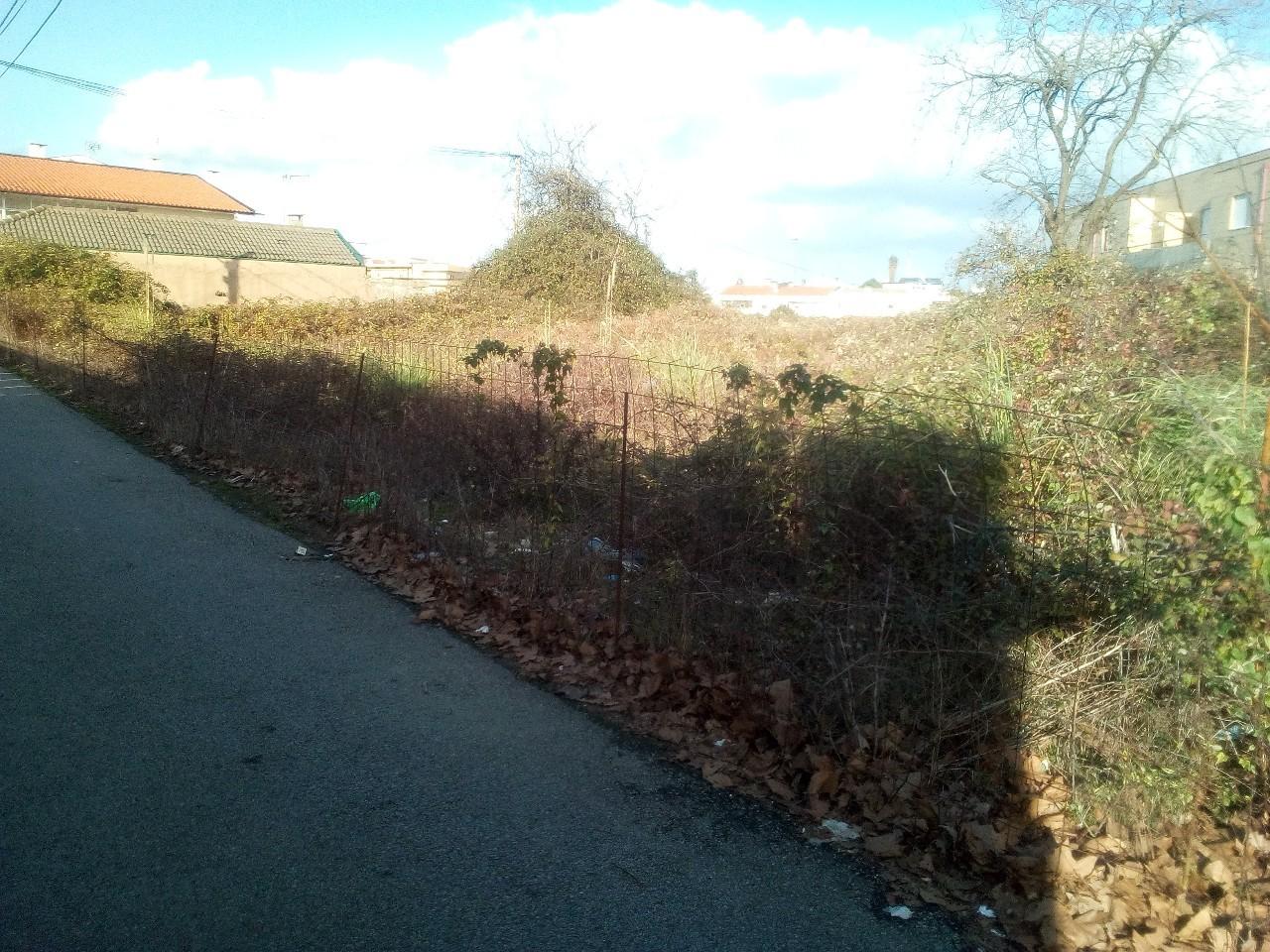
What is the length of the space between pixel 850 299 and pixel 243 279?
21673 mm

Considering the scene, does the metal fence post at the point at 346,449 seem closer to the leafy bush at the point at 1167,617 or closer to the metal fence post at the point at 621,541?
the metal fence post at the point at 621,541

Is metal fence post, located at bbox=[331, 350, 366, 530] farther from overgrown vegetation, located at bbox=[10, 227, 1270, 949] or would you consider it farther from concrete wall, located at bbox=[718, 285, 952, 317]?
concrete wall, located at bbox=[718, 285, 952, 317]

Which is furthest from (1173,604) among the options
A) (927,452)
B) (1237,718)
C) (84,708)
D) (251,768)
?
(84,708)

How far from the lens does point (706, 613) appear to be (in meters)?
6.02

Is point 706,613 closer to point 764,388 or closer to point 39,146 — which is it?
point 764,388

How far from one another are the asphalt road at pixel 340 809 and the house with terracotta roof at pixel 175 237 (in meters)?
17.7

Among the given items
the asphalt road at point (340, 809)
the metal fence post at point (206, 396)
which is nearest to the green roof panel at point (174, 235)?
the metal fence post at point (206, 396)

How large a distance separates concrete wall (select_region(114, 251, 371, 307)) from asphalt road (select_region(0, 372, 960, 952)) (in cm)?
2600

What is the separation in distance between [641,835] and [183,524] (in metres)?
6.69

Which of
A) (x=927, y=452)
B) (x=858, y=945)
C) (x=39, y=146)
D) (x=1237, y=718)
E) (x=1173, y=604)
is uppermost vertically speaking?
(x=39, y=146)

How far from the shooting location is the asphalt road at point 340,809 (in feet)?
12.0

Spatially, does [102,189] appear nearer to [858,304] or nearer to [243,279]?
[243,279]

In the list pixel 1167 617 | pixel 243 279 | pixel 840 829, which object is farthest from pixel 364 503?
pixel 243 279

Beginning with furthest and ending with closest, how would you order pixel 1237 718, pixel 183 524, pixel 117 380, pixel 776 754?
pixel 117 380 < pixel 183 524 < pixel 776 754 < pixel 1237 718
